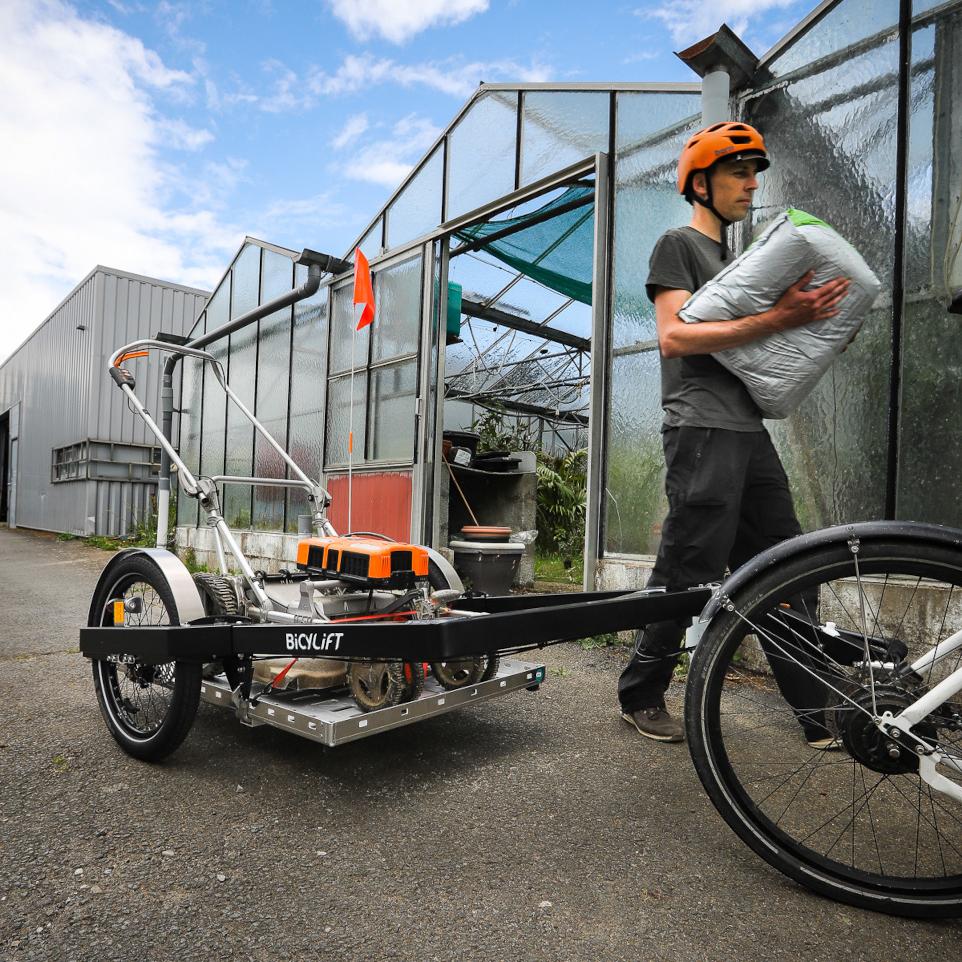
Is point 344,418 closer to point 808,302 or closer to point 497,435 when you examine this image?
point 497,435

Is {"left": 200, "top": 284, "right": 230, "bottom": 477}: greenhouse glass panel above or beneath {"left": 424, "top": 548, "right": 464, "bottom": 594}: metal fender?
above

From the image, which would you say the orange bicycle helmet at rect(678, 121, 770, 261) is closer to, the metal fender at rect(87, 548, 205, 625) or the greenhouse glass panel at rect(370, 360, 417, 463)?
the metal fender at rect(87, 548, 205, 625)

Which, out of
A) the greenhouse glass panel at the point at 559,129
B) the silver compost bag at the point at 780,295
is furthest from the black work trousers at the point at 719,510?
the greenhouse glass panel at the point at 559,129

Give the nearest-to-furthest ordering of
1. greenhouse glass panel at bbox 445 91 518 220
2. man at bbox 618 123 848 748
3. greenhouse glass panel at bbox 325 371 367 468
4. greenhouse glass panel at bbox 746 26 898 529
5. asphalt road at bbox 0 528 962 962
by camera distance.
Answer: asphalt road at bbox 0 528 962 962 → man at bbox 618 123 848 748 → greenhouse glass panel at bbox 746 26 898 529 → greenhouse glass panel at bbox 445 91 518 220 → greenhouse glass panel at bbox 325 371 367 468

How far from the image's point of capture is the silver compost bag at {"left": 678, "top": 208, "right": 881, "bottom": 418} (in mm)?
1809

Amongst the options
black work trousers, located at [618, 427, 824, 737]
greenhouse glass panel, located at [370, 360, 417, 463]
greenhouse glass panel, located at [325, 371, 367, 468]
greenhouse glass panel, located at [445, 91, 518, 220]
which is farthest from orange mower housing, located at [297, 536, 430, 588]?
greenhouse glass panel, located at [325, 371, 367, 468]

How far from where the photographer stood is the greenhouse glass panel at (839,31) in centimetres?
338

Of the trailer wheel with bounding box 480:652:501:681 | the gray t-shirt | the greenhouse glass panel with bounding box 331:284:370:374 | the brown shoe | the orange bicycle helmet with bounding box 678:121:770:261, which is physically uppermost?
the greenhouse glass panel with bounding box 331:284:370:374

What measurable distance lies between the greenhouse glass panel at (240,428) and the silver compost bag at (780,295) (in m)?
7.26

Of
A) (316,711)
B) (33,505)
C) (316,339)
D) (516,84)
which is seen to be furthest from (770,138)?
(33,505)

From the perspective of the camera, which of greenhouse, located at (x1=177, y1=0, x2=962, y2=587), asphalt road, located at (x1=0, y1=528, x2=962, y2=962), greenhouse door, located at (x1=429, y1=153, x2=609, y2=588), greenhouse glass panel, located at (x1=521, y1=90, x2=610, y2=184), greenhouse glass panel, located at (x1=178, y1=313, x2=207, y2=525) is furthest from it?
greenhouse glass panel, located at (x1=178, y1=313, x2=207, y2=525)

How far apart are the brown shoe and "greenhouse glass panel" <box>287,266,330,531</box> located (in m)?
5.17

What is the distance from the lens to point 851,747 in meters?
1.54

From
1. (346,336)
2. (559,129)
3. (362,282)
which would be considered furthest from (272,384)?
(559,129)
